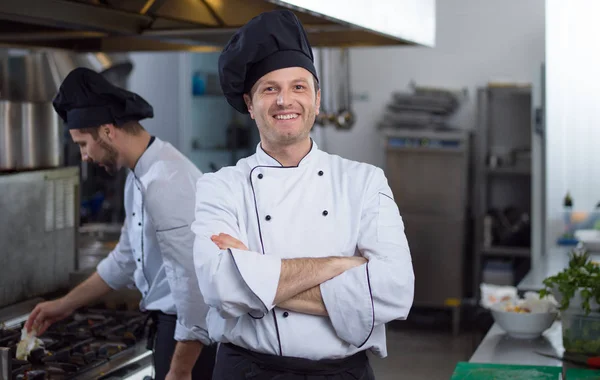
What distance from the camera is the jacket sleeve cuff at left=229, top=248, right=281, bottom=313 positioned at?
5.44 feet

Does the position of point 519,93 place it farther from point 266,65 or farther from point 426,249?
point 266,65

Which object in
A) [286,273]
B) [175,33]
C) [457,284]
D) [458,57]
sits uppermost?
[458,57]

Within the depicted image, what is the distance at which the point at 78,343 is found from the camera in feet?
8.16

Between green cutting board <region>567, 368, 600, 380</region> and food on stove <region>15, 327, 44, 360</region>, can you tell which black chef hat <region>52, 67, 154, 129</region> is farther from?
green cutting board <region>567, 368, 600, 380</region>

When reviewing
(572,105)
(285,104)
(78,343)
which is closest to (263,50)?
(285,104)

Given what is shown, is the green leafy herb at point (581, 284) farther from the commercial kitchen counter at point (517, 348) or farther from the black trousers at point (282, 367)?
the black trousers at point (282, 367)

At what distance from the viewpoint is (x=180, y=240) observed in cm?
225

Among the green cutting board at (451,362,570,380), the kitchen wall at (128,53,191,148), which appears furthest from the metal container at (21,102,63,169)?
the kitchen wall at (128,53,191,148)

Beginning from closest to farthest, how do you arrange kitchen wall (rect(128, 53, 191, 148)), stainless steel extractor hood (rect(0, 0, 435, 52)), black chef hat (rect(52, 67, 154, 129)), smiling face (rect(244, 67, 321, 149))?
smiling face (rect(244, 67, 321, 149))
stainless steel extractor hood (rect(0, 0, 435, 52))
black chef hat (rect(52, 67, 154, 129))
kitchen wall (rect(128, 53, 191, 148))

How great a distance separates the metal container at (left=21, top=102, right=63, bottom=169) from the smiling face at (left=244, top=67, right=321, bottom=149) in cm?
106

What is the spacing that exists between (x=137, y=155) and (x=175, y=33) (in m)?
0.42

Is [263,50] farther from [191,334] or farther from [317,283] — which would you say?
[191,334]

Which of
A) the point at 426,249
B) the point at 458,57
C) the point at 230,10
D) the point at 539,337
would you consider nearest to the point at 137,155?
the point at 230,10

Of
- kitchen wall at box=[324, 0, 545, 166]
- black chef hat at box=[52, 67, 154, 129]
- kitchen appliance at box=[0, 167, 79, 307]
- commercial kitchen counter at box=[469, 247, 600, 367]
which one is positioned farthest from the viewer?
kitchen wall at box=[324, 0, 545, 166]
